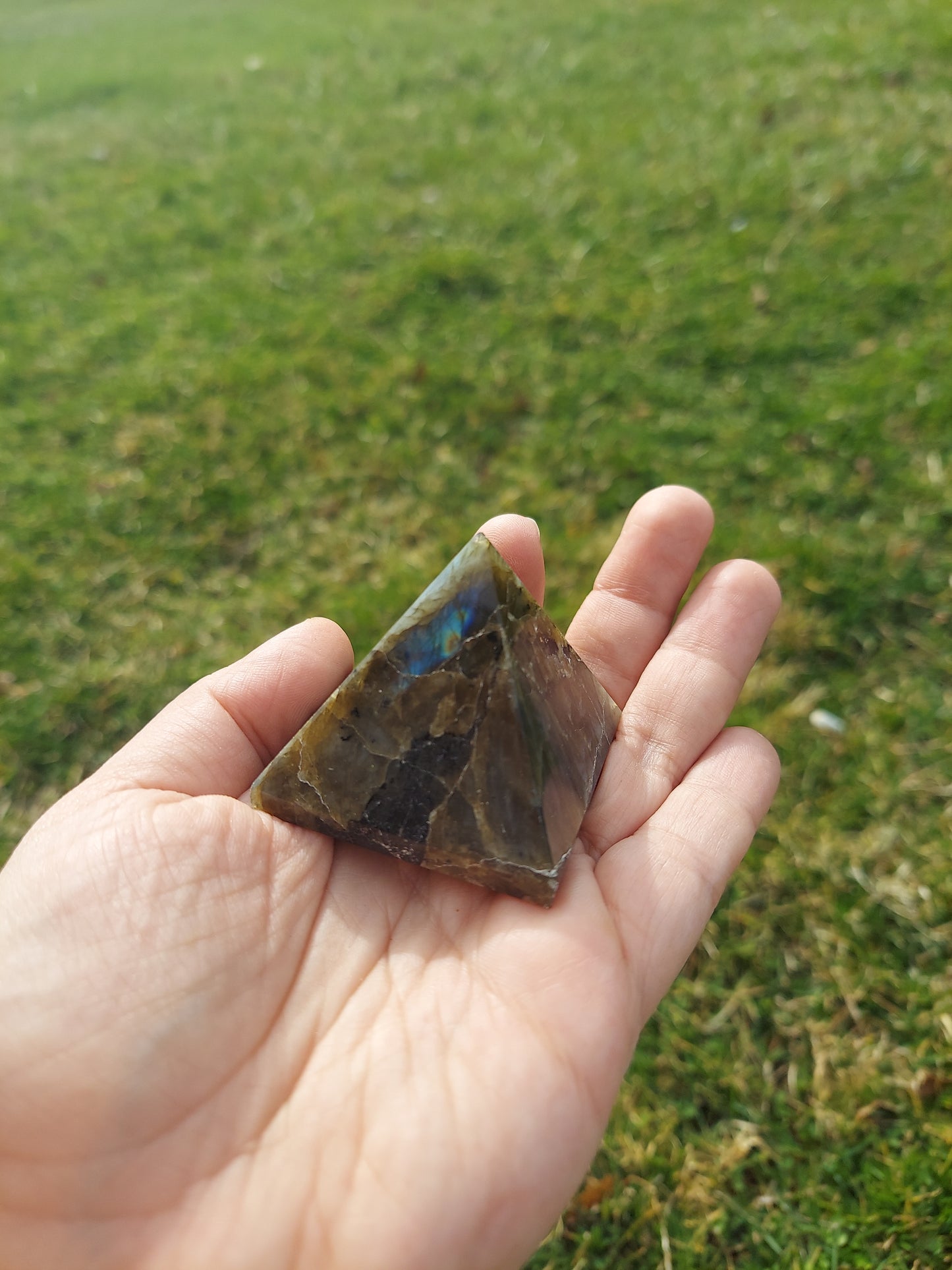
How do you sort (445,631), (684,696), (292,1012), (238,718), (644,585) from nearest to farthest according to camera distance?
(292,1012), (445,631), (238,718), (684,696), (644,585)

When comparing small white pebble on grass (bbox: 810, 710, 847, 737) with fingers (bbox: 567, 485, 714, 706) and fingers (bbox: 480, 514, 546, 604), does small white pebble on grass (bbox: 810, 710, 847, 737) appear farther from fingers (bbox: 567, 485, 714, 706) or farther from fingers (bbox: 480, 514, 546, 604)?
fingers (bbox: 480, 514, 546, 604)

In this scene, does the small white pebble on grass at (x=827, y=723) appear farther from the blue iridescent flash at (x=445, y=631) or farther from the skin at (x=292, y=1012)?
the blue iridescent flash at (x=445, y=631)

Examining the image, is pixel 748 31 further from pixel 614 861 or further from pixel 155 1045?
pixel 155 1045

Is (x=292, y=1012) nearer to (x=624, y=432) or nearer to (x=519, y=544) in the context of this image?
(x=519, y=544)

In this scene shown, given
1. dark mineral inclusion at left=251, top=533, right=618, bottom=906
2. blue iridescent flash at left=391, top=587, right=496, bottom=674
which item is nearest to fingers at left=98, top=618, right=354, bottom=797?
dark mineral inclusion at left=251, top=533, right=618, bottom=906

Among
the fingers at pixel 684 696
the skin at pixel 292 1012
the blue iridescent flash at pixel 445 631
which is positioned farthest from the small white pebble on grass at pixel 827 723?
the blue iridescent flash at pixel 445 631

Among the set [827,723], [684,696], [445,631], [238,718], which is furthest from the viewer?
[827,723]

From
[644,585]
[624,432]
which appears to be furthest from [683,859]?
[624,432]
